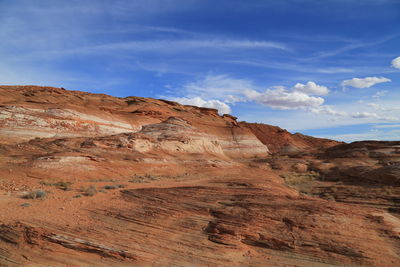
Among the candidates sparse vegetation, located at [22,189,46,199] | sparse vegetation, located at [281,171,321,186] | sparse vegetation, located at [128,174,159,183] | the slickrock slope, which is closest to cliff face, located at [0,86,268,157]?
the slickrock slope

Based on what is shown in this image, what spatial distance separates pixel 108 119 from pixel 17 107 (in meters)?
8.26

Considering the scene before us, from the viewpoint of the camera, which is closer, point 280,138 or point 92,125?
point 92,125

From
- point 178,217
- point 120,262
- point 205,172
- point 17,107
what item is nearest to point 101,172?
point 205,172

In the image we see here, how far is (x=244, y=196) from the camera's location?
33.7 feet

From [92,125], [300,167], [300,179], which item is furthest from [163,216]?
[92,125]

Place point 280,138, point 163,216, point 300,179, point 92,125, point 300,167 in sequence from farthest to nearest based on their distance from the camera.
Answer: point 280,138, point 92,125, point 300,167, point 300,179, point 163,216

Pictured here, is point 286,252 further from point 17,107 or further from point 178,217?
point 17,107

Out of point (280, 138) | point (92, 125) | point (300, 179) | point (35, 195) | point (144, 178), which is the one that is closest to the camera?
point (35, 195)

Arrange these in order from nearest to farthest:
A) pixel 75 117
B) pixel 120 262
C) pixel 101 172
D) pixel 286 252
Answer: pixel 120 262
pixel 286 252
pixel 101 172
pixel 75 117

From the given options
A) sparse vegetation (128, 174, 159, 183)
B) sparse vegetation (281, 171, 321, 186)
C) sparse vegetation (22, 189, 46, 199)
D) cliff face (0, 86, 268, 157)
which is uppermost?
cliff face (0, 86, 268, 157)

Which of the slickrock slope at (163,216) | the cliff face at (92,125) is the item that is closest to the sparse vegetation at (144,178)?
the slickrock slope at (163,216)

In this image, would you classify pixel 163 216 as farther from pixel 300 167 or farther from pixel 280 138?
pixel 280 138

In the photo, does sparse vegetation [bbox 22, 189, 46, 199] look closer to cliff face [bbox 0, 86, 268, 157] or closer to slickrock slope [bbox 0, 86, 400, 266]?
slickrock slope [bbox 0, 86, 400, 266]

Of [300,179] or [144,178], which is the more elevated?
[300,179]
